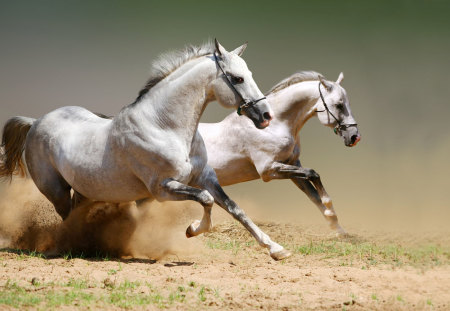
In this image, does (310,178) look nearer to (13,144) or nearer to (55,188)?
(55,188)

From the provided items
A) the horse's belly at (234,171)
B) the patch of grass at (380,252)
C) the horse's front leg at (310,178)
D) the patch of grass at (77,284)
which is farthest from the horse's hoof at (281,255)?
the horse's belly at (234,171)

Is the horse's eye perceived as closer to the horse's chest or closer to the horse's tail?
the horse's chest

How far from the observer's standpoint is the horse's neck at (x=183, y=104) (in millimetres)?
4984

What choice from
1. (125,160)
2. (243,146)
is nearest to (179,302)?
(125,160)

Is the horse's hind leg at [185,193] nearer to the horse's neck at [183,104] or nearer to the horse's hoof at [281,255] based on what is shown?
the horse's neck at [183,104]

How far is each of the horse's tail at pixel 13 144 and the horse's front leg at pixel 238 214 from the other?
2190mm

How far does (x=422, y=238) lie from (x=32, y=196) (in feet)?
14.2

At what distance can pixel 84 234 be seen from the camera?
5.63m

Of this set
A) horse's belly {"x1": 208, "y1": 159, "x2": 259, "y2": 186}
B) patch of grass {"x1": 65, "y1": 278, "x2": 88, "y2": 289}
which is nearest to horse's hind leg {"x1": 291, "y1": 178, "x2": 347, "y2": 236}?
horse's belly {"x1": 208, "y1": 159, "x2": 259, "y2": 186}

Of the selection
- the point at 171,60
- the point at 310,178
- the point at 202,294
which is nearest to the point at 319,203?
the point at 310,178

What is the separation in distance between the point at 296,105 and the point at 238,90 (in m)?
2.13

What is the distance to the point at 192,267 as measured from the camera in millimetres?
4922

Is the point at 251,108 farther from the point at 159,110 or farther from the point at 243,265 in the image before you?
the point at 243,265

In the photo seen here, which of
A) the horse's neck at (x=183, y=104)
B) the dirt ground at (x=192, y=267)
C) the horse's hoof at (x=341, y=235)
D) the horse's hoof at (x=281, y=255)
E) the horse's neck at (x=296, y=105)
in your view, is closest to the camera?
the dirt ground at (x=192, y=267)
